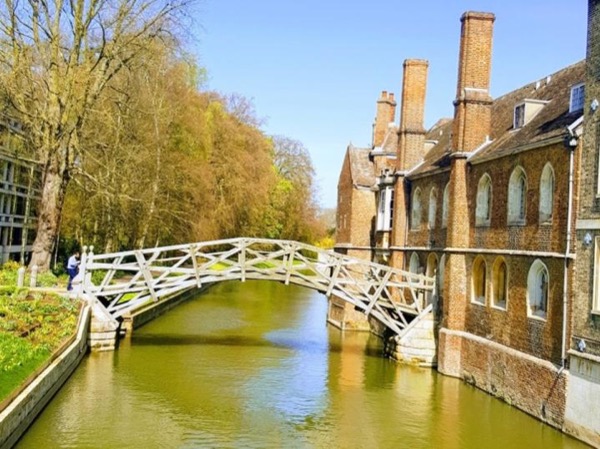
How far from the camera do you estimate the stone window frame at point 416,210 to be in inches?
982

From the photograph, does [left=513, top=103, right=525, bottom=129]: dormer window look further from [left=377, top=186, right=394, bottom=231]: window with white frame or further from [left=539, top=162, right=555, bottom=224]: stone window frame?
[left=377, top=186, right=394, bottom=231]: window with white frame

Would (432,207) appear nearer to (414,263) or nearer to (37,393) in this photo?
(414,263)

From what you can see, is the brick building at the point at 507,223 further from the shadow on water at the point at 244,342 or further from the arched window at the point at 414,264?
the shadow on water at the point at 244,342

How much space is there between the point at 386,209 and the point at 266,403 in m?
12.3

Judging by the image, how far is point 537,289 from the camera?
1661 centimetres

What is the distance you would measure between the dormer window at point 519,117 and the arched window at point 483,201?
184 centimetres

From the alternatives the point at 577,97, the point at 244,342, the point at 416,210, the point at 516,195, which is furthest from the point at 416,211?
the point at 577,97

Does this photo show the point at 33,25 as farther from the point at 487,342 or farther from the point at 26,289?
the point at 487,342

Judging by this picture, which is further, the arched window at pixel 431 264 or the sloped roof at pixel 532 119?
the arched window at pixel 431 264

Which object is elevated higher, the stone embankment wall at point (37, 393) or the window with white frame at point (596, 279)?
the window with white frame at point (596, 279)

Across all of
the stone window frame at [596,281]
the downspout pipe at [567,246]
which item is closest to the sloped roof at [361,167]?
the downspout pipe at [567,246]

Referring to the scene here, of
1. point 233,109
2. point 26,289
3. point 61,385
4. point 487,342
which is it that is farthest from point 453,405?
point 233,109

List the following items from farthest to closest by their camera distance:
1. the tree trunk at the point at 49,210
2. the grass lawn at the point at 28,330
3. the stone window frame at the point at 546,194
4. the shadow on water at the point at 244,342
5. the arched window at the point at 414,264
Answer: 1. the tree trunk at the point at 49,210
2. the arched window at the point at 414,264
3. the shadow on water at the point at 244,342
4. the stone window frame at the point at 546,194
5. the grass lawn at the point at 28,330

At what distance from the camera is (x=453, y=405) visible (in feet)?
55.4
